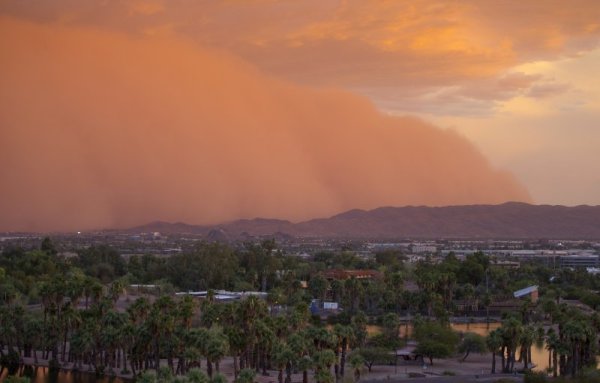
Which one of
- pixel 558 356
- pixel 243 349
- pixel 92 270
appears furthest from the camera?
pixel 92 270

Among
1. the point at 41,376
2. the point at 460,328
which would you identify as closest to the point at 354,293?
the point at 460,328

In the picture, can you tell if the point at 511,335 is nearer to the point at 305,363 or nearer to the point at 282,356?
the point at 305,363

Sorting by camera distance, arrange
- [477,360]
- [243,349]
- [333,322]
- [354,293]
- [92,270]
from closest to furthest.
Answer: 1. [243,349]
2. [477,360]
3. [333,322]
4. [354,293]
5. [92,270]

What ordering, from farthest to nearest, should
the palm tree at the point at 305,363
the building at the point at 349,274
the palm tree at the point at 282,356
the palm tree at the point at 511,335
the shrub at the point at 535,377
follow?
the building at the point at 349,274
the palm tree at the point at 511,335
the shrub at the point at 535,377
the palm tree at the point at 282,356
the palm tree at the point at 305,363

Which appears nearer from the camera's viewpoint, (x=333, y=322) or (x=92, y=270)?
(x=333, y=322)

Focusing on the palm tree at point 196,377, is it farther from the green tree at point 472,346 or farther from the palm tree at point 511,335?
the green tree at point 472,346

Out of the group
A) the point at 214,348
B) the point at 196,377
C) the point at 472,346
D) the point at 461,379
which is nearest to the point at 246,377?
the point at 196,377

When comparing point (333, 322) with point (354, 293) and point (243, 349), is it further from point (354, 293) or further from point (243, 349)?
point (243, 349)

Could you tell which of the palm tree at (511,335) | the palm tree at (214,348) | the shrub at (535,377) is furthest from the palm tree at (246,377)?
the palm tree at (511,335)
